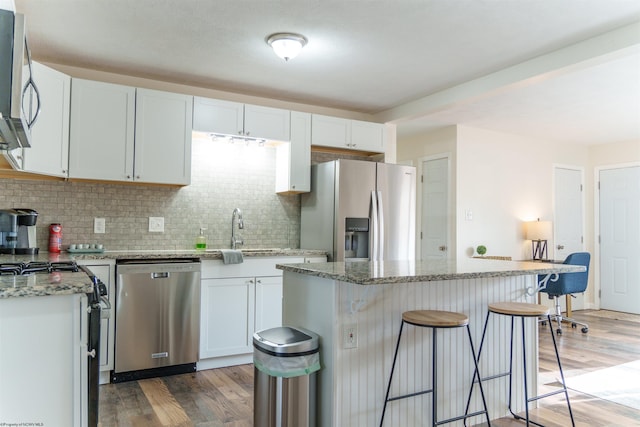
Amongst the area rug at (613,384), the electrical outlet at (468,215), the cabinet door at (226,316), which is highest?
the electrical outlet at (468,215)

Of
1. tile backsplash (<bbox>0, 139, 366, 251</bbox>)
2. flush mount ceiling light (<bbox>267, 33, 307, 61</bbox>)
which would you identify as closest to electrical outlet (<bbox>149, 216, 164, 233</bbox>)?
tile backsplash (<bbox>0, 139, 366, 251</bbox>)

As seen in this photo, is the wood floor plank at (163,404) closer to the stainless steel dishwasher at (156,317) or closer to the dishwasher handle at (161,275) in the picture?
the stainless steel dishwasher at (156,317)

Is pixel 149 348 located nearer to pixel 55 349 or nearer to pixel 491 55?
pixel 55 349

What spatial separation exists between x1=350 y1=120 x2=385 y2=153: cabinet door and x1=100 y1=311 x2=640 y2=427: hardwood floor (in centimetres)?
244

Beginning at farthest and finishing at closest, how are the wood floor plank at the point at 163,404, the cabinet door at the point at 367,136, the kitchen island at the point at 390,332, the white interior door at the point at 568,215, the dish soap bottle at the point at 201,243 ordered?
the white interior door at the point at 568,215 → the cabinet door at the point at 367,136 → the dish soap bottle at the point at 201,243 → the wood floor plank at the point at 163,404 → the kitchen island at the point at 390,332

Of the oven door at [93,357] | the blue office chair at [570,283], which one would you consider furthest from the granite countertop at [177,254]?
the blue office chair at [570,283]

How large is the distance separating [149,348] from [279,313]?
42.7 inches

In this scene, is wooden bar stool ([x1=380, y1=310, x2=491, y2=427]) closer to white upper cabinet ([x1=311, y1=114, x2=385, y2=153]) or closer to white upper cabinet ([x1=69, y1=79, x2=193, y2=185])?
white upper cabinet ([x1=69, y1=79, x2=193, y2=185])

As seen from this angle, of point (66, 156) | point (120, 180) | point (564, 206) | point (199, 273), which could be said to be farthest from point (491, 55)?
point (564, 206)

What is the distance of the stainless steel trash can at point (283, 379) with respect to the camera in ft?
6.77

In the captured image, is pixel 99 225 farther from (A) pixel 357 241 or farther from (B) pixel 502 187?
(B) pixel 502 187

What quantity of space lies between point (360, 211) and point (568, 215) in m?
4.07

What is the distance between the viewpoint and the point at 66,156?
3383 mm

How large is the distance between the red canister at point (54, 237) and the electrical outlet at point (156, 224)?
0.70 metres
